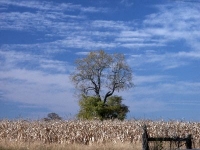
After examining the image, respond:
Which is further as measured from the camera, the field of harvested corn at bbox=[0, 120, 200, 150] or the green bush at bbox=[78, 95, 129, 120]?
the green bush at bbox=[78, 95, 129, 120]

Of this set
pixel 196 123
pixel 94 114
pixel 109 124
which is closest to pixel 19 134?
pixel 109 124

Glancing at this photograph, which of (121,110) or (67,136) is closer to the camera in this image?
(67,136)

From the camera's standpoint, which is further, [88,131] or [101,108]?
[101,108]

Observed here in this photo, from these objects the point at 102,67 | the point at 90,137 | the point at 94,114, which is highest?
the point at 102,67

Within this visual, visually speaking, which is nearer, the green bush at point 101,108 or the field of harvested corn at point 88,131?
the field of harvested corn at point 88,131

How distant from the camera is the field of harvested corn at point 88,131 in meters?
35.0

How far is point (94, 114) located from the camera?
6341 cm

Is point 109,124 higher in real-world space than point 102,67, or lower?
lower

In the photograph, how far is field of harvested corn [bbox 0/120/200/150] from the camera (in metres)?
35.0

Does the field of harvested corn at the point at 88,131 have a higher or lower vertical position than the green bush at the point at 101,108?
lower

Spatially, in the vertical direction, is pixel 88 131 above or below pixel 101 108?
below

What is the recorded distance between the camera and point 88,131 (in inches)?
1428

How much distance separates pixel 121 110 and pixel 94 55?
8.20 meters

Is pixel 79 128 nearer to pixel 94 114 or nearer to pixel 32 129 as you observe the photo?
pixel 32 129
